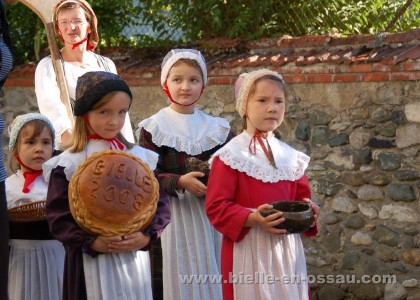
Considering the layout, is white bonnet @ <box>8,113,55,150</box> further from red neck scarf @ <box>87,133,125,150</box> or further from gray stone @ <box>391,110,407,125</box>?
gray stone @ <box>391,110,407,125</box>

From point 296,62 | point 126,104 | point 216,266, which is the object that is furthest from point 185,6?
point 126,104

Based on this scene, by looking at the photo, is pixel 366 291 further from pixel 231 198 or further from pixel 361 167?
pixel 231 198

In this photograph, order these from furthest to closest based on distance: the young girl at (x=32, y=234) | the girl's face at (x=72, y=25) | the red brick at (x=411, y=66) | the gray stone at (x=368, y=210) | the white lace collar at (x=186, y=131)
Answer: the gray stone at (x=368, y=210)
the red brick at (x=411, y=66)
the girl's face at (x=72, y=25)
the white lace collar at (x=186, y=131)
the young girl at (x=32, y=234)

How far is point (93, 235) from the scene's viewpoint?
4.02 m

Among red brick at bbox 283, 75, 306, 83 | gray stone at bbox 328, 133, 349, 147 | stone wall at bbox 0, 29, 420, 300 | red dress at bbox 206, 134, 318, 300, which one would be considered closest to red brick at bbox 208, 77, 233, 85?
stone wall at bbox 0, 29, 420, 300

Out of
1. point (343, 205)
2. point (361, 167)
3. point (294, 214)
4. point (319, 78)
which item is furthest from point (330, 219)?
point (294, 214)

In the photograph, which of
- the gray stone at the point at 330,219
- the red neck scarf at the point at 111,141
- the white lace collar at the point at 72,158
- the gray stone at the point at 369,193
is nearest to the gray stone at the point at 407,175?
the gray stone at the point at 369,193

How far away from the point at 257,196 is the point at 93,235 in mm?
837

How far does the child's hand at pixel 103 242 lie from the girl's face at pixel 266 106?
95 centimetres

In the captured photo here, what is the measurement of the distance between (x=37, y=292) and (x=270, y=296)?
4.76 ft

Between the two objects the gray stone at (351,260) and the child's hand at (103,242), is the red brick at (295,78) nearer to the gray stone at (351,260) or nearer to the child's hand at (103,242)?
the gray stone at (351,260)

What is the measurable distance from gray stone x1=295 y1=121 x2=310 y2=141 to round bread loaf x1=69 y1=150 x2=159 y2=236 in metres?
2.89

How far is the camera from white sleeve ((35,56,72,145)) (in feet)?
17.2

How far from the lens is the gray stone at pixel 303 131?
22.2 feet
